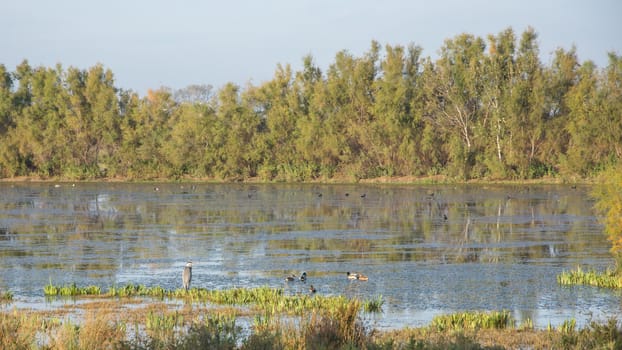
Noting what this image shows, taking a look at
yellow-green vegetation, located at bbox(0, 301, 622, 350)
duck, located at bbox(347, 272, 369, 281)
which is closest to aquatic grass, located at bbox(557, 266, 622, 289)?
duck, located at bbox(347, 272, 369, 281)

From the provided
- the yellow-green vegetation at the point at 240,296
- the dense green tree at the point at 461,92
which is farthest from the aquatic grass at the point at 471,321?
the dense green tree at the point at 461,92

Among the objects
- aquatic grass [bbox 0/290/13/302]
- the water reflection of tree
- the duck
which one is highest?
the water reflection of tree

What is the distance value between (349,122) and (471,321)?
6267 centimetres

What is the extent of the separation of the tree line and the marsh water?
55.1 ft

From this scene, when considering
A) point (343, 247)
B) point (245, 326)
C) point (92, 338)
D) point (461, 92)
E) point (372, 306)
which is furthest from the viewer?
point (461, 92)

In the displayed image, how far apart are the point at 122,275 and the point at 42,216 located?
19902mm

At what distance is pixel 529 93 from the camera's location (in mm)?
71562

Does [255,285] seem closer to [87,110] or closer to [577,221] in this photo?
[577,221]

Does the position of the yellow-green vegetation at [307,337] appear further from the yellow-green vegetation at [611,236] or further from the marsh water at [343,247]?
the yellow-green vegetation at [611,236]

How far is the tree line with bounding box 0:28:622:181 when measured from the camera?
7025cm

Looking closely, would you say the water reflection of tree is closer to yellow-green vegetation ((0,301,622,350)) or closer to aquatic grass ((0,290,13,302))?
aquatic grass ((0,290,13,302))

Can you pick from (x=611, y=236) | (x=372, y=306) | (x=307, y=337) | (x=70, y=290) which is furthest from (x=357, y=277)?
(x=307, y=337)

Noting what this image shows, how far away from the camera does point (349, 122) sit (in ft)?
257

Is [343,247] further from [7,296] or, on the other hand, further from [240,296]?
[7,296]
